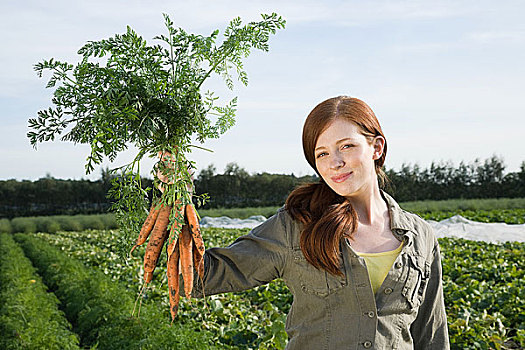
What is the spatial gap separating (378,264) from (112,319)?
402 cm

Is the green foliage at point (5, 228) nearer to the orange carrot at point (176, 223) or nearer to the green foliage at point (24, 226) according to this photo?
the green foliage at point (24, 226)

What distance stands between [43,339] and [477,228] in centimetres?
1162

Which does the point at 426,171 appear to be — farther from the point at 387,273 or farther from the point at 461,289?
the point at 387,273

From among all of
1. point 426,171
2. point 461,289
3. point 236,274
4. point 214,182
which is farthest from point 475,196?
point 236,274

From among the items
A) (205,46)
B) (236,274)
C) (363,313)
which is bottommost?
(363,313)

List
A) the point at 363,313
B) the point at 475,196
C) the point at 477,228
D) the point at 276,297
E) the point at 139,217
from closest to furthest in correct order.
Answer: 1. the point at 363,313
2. the point at 139,217
3. the point at 276,297
4. the point at 477,228
5. the point at 475,196

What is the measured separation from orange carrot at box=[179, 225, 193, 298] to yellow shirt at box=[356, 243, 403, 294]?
617 mm

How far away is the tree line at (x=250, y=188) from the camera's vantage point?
29938 mm

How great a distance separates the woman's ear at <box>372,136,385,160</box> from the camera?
6.11ft

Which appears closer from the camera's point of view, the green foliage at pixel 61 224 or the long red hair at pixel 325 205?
the long red hair at pixel 325 205

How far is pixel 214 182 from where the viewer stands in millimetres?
30766

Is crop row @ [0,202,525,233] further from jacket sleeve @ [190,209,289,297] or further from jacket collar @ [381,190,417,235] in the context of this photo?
jacket sleeve @ [190,209,289,297]

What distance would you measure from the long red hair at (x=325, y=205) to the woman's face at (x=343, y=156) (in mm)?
28

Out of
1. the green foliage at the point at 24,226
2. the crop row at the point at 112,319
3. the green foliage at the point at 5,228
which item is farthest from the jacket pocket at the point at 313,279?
the green foliage at the point at 5,228
